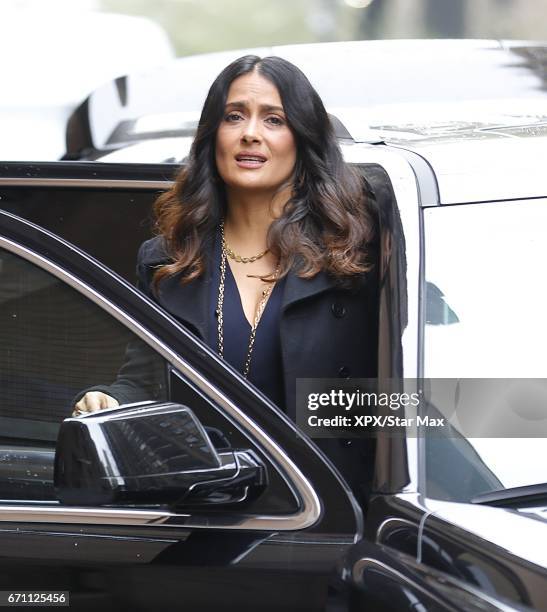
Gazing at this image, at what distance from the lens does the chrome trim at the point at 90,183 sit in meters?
3.12

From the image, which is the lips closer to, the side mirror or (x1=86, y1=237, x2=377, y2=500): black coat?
(x1=86, y1=237, x2=377, y2=500): black coat

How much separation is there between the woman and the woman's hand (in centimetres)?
38

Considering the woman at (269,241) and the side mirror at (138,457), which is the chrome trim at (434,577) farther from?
the woman at (269,241)

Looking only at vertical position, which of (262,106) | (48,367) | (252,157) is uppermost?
(262,106)

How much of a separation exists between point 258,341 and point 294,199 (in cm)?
34

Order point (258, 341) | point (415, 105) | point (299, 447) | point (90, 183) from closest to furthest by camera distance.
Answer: point (299, 447) < point (258, 341) < point (90, 183) < point (415, 105)

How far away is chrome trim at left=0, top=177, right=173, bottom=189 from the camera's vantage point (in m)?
3.12

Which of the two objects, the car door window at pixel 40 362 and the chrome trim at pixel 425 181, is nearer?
the car door window at pixel 40 362

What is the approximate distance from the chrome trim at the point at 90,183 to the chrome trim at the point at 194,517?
67cm

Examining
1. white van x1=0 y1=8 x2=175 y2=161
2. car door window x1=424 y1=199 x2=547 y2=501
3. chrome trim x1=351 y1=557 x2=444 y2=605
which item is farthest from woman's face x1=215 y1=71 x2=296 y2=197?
white van x1=0 y1=8 x2=175 y2=161

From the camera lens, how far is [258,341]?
2879 mm

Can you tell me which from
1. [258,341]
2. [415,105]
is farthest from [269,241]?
[415,105]

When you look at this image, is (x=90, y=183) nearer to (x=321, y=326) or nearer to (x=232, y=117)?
(x=232, y=117)

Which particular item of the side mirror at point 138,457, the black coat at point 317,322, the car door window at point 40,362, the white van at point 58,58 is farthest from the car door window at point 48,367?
the white van at point 58,58
